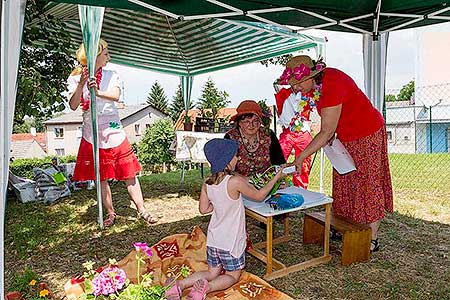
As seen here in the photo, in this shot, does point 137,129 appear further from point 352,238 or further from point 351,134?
point 352,238

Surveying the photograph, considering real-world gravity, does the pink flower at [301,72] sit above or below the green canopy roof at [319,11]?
below

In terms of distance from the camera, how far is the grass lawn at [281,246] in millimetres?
2350

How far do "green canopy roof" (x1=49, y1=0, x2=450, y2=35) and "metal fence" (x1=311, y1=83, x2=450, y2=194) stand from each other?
1461mm

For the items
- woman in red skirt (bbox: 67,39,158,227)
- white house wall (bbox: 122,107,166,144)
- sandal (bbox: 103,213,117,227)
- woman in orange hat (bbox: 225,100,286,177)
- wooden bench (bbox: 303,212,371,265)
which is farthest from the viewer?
white house wall (bbox: 122,107,166,144)

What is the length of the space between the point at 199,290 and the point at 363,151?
1.39 meters

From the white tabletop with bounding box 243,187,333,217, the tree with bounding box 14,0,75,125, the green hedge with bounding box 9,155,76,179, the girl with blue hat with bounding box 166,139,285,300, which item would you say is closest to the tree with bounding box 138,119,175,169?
the green hedge with bounding box 9,155,76,179

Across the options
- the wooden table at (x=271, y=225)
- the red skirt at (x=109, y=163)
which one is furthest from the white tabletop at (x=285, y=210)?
the red skirt at (x=109, y=163)

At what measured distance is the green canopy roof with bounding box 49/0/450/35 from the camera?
286cm

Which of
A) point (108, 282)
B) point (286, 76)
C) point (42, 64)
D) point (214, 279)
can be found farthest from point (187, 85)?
point (108, 282)

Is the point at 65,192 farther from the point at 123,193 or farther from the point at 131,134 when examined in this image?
the point at 131,134

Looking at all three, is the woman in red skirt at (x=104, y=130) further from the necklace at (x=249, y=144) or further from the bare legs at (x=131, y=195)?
the necklace at (x=249, y=144)

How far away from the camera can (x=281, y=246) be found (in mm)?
2992

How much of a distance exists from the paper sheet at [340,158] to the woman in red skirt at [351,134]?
47 millimetres

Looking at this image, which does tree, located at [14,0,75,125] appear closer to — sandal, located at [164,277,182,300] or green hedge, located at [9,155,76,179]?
sandal, located at [164,277,182,300]
